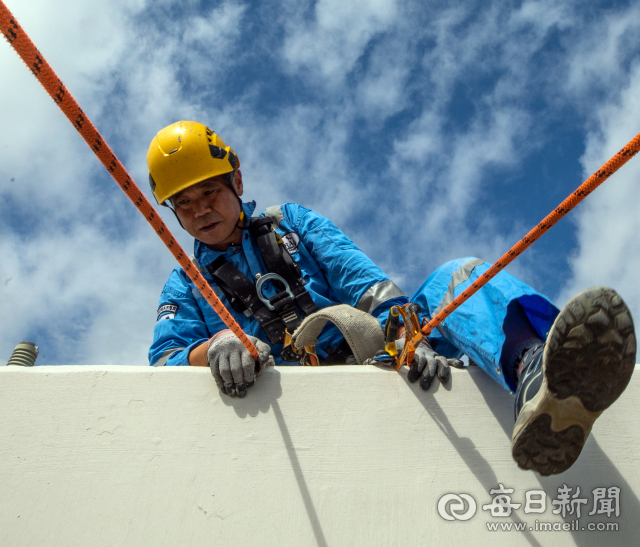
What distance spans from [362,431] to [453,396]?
0.32m

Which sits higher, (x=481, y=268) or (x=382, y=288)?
(x=382, y=288)

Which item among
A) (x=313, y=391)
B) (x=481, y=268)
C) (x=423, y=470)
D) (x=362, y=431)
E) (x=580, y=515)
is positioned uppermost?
(x=481, y=268)

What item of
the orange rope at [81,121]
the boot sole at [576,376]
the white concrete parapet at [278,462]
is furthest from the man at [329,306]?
the orange rope at [81,121]

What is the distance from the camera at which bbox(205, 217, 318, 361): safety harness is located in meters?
2.17

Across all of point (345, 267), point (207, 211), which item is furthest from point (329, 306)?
point (207, 211)

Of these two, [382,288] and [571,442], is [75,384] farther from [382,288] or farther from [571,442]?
[571,442]

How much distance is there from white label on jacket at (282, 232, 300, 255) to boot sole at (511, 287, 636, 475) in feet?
4.67

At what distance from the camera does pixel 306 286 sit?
2.33 metres

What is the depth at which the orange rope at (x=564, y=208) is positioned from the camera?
1175 mm

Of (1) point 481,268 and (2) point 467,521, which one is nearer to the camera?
(2) point 467,521

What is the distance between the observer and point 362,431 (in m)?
1.53

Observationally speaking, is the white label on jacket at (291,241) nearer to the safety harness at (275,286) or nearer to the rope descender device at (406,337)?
the safety harness at (275,286)

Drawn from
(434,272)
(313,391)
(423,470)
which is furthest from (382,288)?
(423,470)

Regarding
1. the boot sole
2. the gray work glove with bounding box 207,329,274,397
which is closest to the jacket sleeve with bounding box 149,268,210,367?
the gray work glove with bounding box 207,329,274,397
